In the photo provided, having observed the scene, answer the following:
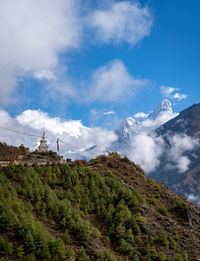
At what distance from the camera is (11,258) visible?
13094 mm

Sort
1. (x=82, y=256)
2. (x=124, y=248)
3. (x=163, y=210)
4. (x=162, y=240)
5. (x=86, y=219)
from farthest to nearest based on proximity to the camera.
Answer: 1. (x=163, y=210)
2. (x=86, y=219)
3. (x=162, y=240)
4. (x=124, y=248)
5. (x=82, y=256)

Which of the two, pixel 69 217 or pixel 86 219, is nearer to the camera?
pixel 69 217

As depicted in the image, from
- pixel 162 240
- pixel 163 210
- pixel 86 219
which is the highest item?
pixel 163 210

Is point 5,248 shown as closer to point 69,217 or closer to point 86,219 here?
point 69,217

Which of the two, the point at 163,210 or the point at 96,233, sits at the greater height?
the point at 163,210

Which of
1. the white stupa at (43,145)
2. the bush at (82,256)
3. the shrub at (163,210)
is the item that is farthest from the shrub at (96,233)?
the white stupa at (43,145)

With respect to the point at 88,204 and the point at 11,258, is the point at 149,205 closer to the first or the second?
the point at 88,204

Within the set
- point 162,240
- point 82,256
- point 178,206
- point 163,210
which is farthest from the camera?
point 178,206

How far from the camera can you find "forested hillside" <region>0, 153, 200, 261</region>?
14.5 metres

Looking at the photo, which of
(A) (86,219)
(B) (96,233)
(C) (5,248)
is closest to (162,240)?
(B) (96,233)

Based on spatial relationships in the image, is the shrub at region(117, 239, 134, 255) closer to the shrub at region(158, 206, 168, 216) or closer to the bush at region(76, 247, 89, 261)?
the bush at region(76, 247, 89, 261)

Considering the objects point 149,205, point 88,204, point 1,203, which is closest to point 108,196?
point 88,204

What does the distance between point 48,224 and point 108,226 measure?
545 cm

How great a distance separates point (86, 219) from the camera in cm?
1997
